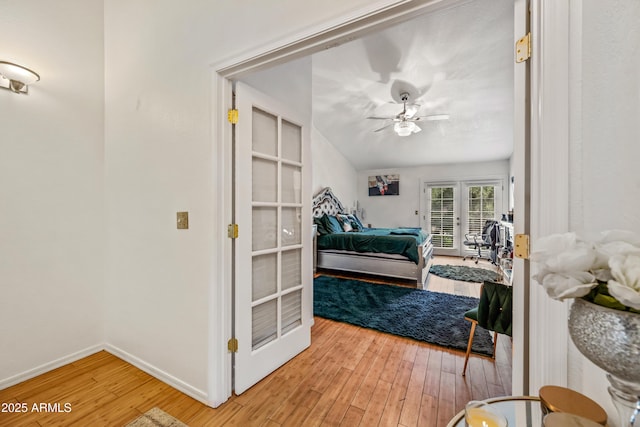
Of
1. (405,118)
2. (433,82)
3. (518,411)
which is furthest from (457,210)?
(518,411)

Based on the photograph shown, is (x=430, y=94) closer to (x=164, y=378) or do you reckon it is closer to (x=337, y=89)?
(x=337, y=89)

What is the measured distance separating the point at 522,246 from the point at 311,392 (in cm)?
149

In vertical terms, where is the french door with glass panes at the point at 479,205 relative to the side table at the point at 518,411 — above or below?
above

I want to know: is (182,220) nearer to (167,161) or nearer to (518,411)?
(167,161)

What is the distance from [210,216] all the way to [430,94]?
143 inches

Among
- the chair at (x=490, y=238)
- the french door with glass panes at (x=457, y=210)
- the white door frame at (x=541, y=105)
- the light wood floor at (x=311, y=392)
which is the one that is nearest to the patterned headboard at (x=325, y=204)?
the french door with glass panes at (x=457, y=210)

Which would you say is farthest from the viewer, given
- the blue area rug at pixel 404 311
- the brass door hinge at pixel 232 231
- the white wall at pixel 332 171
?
the white wall at pixel 332 171

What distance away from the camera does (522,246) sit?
940mm

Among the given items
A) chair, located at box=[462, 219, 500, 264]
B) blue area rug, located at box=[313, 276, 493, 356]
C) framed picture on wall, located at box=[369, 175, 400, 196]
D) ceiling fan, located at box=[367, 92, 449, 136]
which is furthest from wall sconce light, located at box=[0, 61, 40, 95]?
framed picture on wall, located at box=[369, 175, 400, 196]

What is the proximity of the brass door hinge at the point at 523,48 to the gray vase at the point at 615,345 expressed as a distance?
0.87 m

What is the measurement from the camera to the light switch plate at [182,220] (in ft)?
5.42

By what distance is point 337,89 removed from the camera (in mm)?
3939

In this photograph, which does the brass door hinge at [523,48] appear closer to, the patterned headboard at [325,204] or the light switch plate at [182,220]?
the light switch plate at [182,220]

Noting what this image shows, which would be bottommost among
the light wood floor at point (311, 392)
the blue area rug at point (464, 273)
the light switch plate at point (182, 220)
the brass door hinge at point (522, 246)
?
the light wood floor at point (311, 392)
